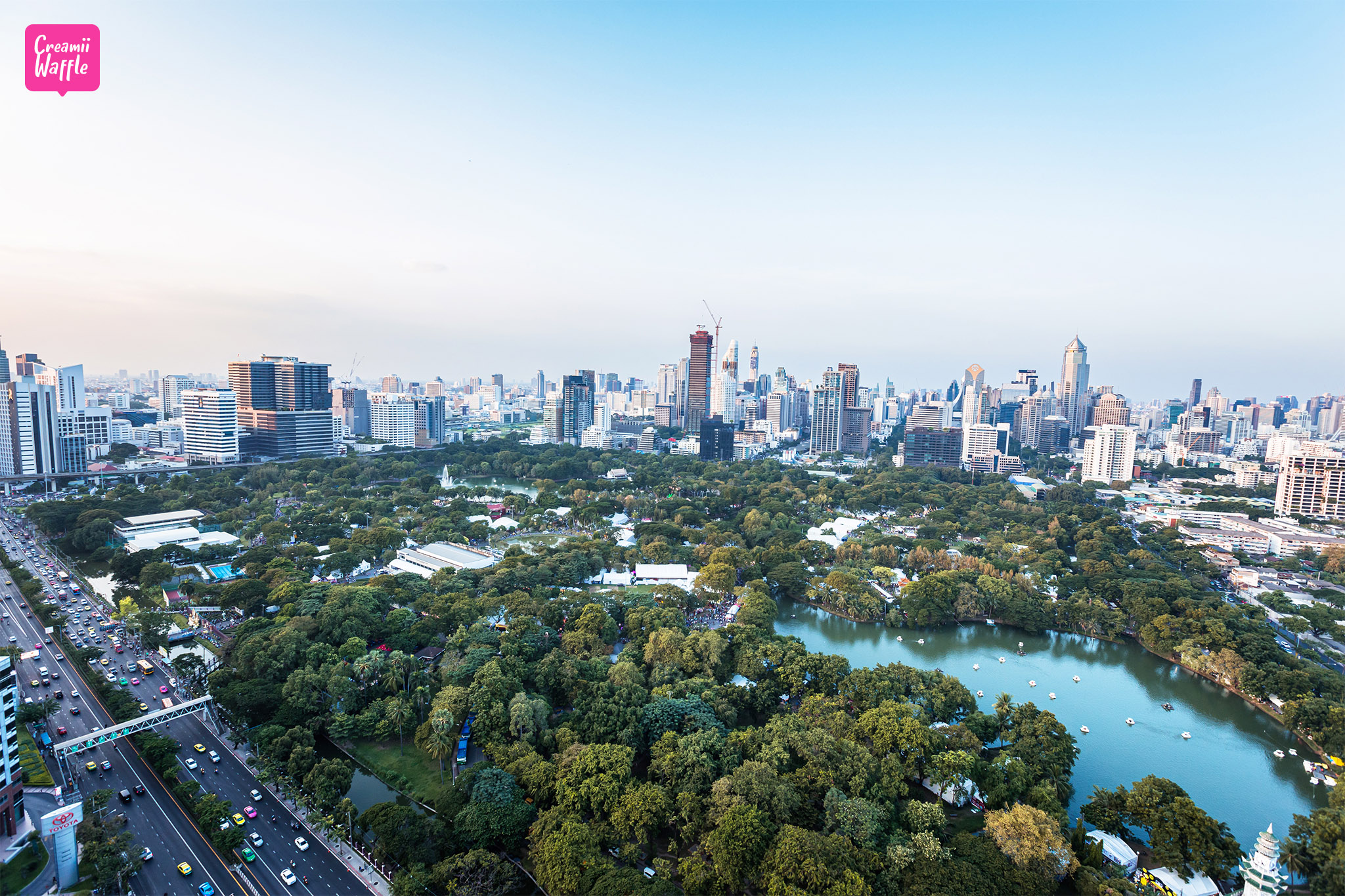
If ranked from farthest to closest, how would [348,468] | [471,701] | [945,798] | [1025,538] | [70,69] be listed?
[348,468] → [1025,538] → [471,701] → [945,798] → [70,69]

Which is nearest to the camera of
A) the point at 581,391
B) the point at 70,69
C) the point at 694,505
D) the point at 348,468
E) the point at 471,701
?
the point at 70,69

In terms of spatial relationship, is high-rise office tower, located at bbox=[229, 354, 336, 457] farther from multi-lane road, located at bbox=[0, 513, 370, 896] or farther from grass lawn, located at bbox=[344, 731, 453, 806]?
grass lawn, located at bbox=[344, 731, 453, 806]

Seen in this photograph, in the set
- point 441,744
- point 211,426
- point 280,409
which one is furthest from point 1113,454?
point 211,426

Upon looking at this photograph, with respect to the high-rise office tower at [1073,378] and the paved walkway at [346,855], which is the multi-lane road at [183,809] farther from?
the high-rise office tower at [1073,378]

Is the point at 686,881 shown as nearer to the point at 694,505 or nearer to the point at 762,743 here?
the point at 762,743

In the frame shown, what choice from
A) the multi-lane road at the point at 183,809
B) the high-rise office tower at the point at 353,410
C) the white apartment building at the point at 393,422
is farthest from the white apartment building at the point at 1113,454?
the high-rise office tower at the point at 353,410

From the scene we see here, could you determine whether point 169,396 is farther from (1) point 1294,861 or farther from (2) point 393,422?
(1) point 1294,861

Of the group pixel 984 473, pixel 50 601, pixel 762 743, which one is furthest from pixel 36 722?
pixel 984 473
